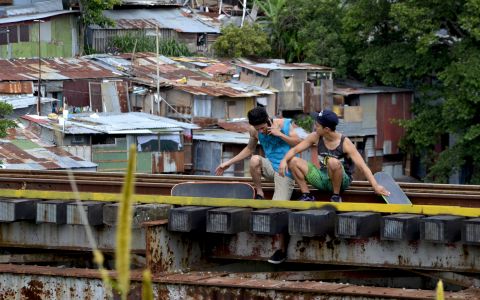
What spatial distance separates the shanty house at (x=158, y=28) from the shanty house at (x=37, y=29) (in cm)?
168

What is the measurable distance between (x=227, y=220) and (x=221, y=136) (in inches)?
1130

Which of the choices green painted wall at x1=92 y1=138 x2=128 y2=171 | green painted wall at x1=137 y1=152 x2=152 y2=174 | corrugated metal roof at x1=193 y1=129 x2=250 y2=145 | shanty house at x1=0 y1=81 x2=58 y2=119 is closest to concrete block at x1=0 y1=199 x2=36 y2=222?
green painted wall at x1=92 y1=138 x2=128 y2=171

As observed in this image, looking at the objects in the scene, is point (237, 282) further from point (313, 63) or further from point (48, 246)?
point (313, 63)

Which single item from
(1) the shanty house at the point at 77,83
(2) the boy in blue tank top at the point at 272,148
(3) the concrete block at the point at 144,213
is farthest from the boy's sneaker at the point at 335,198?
(1) the shanty house at the point at 77,83

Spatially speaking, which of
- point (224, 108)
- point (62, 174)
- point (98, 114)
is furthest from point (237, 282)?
point (224, 108)

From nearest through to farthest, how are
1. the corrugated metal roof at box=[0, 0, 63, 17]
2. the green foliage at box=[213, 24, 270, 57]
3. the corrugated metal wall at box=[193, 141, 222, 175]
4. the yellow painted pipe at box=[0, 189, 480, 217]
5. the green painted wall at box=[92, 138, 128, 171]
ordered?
the yellow painted pipe at box=[0, 189, 480, 217] < the green painted wall at box=[92, 138, 128, 171] < the corrugated metal wall at box=[193, 141, 222, 175] < the corrugated metal roof at box=[0, 0, 63, 17] < the green foliage at box=[213, 24, 270, 57]

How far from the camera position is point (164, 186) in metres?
11.2

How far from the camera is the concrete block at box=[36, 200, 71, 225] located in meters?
10.1

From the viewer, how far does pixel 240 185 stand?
10.4m

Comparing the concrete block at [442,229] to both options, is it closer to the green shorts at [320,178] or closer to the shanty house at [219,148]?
the green shorts at [320,178]

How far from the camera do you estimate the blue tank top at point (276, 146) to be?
10680mm

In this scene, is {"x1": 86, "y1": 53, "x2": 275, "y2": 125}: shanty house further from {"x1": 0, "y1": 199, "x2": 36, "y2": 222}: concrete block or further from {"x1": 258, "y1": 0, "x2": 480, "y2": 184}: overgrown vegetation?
{"x1": 0, "y1": 199, "x2": 36, "y2": 222}: concrete block

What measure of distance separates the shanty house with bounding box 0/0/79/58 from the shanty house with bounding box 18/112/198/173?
636 centimetres

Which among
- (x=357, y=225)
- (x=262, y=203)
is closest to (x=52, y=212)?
(x=262, y=203)
